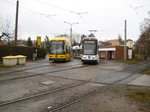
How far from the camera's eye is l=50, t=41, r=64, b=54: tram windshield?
2234 cm

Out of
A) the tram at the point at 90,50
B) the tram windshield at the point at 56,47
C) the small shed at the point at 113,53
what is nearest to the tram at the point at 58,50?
the tram windshield at the point at 56,47

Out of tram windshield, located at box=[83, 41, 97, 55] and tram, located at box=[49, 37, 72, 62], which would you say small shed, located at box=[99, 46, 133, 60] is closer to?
tram windshield, located at box=[83, 41, 97, 55]

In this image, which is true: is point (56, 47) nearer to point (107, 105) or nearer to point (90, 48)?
point (90, 48)

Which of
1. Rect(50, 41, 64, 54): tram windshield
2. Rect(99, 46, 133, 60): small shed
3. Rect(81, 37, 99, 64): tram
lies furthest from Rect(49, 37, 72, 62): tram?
Rect(99, 46, 133, 60): small shed

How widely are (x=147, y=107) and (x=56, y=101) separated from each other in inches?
123

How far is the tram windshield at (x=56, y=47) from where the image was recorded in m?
22.3

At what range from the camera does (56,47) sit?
73.7 feet

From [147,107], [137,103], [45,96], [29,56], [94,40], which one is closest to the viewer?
[147,107]

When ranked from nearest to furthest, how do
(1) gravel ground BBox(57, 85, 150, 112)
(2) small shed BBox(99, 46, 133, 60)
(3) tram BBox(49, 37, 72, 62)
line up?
(1) gravel ground BBox(57, 85, 150, 112) < (3) tram BBox(49, 37, 72, 62) < (2) small shed BBox(99, 46, 133, 60)

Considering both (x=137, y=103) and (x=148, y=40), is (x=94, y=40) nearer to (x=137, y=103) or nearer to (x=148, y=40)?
(x=137, y=103)

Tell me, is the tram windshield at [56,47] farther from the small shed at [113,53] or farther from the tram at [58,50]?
the small shed at [113,53]

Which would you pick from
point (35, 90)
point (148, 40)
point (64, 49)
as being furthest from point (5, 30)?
point (148, 40)

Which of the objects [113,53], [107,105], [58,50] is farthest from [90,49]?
[113,53]

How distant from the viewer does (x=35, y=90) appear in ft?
23.9
